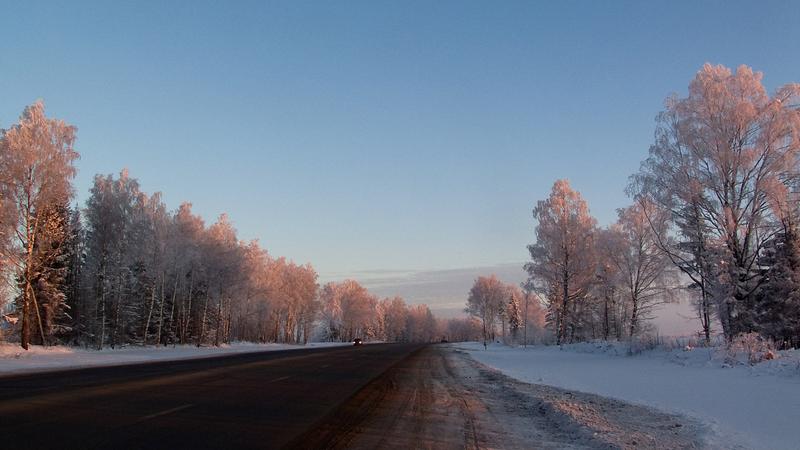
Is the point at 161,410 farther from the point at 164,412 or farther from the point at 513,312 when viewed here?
the point at 513,312

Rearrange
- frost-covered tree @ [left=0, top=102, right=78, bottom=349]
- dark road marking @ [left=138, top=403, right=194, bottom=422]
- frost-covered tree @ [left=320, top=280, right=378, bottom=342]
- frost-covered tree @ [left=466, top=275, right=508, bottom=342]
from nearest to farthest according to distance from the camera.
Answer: dark road marking @ [left=138, top=403, right=194, bottom=422] < frost-covered tree @ [left=0, top=102, right=78, bottom=349] < frost-covered tree @ [left=466, top=275, right=508, bottom=342] < frost-covered tree @ [left=320, top=280, right=378, bottom=342]

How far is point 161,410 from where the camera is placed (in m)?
10.0

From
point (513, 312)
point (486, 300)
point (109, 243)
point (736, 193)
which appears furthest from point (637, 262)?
point (513, 312)

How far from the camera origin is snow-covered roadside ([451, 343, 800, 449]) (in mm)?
9411

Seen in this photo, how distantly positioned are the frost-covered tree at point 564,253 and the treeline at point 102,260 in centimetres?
3054

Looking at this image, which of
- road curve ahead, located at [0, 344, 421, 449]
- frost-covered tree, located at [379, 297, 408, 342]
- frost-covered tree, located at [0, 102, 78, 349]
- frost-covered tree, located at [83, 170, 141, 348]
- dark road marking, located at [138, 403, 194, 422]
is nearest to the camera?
road curve ahead, located at [0, 344, 421, 449]

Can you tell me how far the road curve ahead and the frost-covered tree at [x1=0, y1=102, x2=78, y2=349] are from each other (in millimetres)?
18565

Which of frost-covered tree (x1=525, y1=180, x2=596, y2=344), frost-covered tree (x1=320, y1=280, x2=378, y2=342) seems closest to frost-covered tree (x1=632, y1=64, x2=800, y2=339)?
frost-covered tree (x1=525, y1=180, x2=596, y2=344)

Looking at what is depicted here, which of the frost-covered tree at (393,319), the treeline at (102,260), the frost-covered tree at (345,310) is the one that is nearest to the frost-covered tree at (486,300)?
the frost-covered tree at (345,310)

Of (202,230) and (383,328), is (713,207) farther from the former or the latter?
(383,328)

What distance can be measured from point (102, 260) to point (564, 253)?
41.1 meters

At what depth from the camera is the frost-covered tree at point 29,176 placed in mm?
30797

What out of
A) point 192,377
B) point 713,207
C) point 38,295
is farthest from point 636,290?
point 38,295

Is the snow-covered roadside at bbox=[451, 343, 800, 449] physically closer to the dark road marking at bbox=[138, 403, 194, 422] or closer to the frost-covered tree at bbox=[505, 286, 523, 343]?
the dark road marking at bbox=[138, 403, 194, 422]
